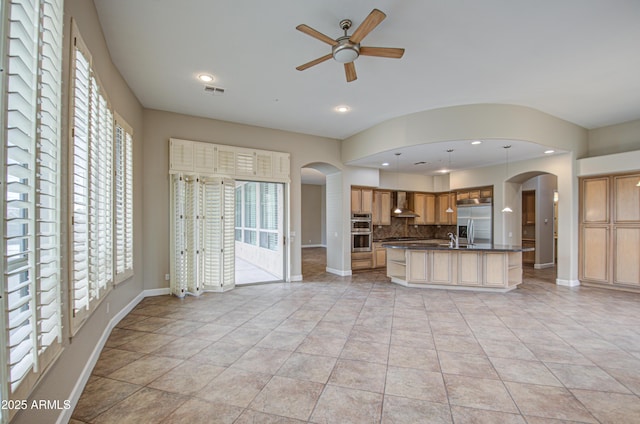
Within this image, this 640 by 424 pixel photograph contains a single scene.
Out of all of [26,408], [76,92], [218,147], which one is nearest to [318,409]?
[26,408]

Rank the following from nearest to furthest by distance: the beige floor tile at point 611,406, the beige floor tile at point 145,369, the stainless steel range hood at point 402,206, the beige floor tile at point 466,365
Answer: the beige floor tile at point 611,406, the beige floor tile at point 145,369, the beige floor tile at point 466,365, the stainless steel range hood at point 402,206

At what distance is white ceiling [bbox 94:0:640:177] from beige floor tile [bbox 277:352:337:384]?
11.3 feet

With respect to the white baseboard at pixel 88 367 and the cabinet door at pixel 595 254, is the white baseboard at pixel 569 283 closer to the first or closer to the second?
the cabinet door at pixel 595 254

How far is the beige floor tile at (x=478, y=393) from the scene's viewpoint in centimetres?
223

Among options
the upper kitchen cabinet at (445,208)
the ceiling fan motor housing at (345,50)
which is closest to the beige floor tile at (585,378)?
the ceiling fan motor housing at (345,50)

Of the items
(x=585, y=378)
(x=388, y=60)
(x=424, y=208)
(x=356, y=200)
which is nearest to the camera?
(x=585, y=378)

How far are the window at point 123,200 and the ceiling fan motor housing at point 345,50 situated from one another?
2.94 meters

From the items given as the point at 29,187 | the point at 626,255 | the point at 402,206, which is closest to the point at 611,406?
the point at 29,187

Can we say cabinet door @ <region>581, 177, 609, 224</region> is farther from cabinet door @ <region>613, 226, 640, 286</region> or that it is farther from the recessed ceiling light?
the recessed ceiling light

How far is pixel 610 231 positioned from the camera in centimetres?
585

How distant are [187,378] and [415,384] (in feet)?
6.55

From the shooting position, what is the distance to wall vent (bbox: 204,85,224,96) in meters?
4.50

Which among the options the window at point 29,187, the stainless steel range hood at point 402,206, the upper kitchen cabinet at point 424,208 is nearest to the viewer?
the window at point 29,187

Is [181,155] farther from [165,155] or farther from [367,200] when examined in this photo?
[367,200]
